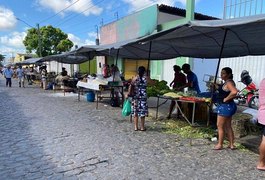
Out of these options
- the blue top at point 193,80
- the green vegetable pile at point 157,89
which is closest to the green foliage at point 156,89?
the green vegetable pile at point 157,89

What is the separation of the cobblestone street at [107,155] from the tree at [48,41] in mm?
35899

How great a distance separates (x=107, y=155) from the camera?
199 inches

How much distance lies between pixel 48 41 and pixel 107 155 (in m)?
40.3

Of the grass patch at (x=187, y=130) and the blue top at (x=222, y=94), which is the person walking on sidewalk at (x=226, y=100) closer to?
the blue top at (x=222, y=94)

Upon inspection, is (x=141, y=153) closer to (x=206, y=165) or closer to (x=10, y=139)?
(x=206, y=165)

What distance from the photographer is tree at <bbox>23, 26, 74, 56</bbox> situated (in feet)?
137

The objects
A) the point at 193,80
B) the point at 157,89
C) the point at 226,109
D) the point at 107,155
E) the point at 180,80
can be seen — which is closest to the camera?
the point at 107,155

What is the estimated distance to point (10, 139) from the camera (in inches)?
240

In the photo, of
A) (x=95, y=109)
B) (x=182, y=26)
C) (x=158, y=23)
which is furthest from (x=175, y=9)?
(x=182, y=26)

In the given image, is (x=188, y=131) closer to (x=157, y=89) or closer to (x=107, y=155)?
(x=157, y=89)

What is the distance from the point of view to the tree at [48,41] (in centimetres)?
4175

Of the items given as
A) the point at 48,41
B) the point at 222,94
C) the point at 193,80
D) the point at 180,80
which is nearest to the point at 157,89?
the point at 180,80

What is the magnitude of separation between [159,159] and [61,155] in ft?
6.05

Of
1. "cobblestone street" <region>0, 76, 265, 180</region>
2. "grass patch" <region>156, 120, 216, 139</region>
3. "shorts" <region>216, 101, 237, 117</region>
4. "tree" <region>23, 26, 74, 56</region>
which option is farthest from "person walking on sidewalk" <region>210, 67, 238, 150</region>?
"tree" <region>23, 26, 74, 56</region>
